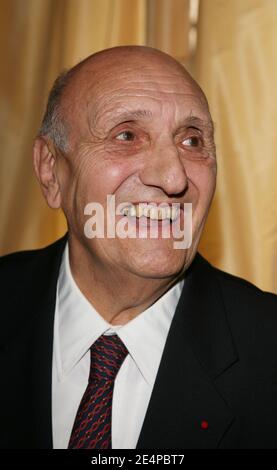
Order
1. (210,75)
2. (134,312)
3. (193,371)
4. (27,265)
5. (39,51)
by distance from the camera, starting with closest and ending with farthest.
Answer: (193,371) < (134,312) < (27,265) < (210,75) < (39,51)

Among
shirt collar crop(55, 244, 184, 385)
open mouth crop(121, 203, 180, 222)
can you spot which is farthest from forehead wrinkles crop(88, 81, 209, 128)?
shirt collar crop(55, 244, 184, 385)

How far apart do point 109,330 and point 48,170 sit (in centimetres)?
48

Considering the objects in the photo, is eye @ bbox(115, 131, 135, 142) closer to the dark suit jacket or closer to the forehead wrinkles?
the forehead wrinkles

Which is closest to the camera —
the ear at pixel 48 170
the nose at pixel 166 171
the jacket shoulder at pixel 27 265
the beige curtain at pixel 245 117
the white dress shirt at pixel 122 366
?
the nose at pixel 166 171

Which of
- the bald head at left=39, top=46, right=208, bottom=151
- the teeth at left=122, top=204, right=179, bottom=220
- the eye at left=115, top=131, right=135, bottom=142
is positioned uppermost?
the bald head at left=39, top=46, right=208, bottom=151

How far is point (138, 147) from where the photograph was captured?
1504 mm

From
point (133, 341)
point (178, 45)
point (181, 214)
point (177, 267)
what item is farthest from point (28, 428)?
point (178, 45)

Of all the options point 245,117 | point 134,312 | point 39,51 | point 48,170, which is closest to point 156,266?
point 134,312

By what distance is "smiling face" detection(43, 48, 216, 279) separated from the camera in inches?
58.2

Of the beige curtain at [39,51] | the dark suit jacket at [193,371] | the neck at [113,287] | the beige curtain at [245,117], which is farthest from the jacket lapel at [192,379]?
the beige curtain at [39,51]

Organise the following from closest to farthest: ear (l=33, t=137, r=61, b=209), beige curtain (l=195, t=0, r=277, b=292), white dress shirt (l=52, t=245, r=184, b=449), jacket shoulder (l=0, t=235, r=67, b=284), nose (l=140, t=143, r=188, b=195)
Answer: nose (l=140, t=143, r=188, b=195), white dress shirt (l=52, t=245, r=184, b=449), ear (l=33, t=137, r=61, b=209), jacket shoulder (l=0, t=235, r=67, b=284), beige curtain (l=195, t=0, r=277, b=292)

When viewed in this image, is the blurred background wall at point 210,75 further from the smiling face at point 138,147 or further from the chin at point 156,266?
the chin at point 156,266

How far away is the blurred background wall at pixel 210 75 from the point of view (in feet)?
7.21

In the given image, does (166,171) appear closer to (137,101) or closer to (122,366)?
(137,101)
